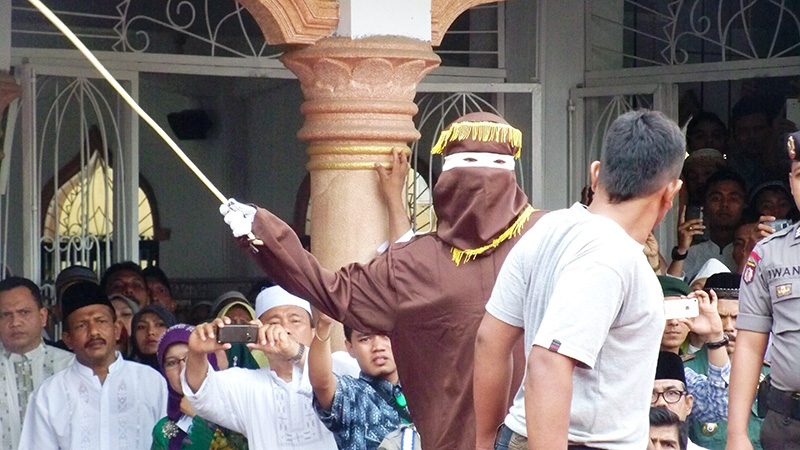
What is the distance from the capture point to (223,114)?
13531 mm

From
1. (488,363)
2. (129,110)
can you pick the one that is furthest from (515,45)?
(488,363)

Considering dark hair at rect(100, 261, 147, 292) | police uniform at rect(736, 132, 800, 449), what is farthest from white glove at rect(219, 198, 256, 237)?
dark hair at rect(100, 261, 147, 292)

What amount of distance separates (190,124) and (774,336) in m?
9.83

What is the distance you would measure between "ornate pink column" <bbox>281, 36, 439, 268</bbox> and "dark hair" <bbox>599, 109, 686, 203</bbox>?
2620mm

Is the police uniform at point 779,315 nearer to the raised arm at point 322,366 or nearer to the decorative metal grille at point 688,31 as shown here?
the raised arm at point 322,366

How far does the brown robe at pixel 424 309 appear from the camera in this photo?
377cm

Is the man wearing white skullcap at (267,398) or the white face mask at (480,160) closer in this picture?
the white face mask at (480,160)

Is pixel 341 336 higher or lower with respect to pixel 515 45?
lower

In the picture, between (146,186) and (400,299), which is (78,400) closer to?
(400,299)

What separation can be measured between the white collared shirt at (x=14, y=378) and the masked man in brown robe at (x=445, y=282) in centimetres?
247

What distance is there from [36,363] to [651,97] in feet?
13.5

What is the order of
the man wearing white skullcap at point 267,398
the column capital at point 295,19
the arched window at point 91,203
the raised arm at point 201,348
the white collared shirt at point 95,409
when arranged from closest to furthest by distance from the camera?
1. the raised arm at point 201,348
2. the man wearing white skullcap at point 267,398
3. the column capital at point 295,19
4. the white collared shirt at point 95,409
5. the arched window at point 91,203

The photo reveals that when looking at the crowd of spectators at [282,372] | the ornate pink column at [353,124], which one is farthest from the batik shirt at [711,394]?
the ornate pink column at [353,124]

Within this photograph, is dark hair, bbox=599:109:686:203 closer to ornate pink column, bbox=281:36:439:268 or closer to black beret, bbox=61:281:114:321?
ornate pink column, bbox=281:36:439:268
